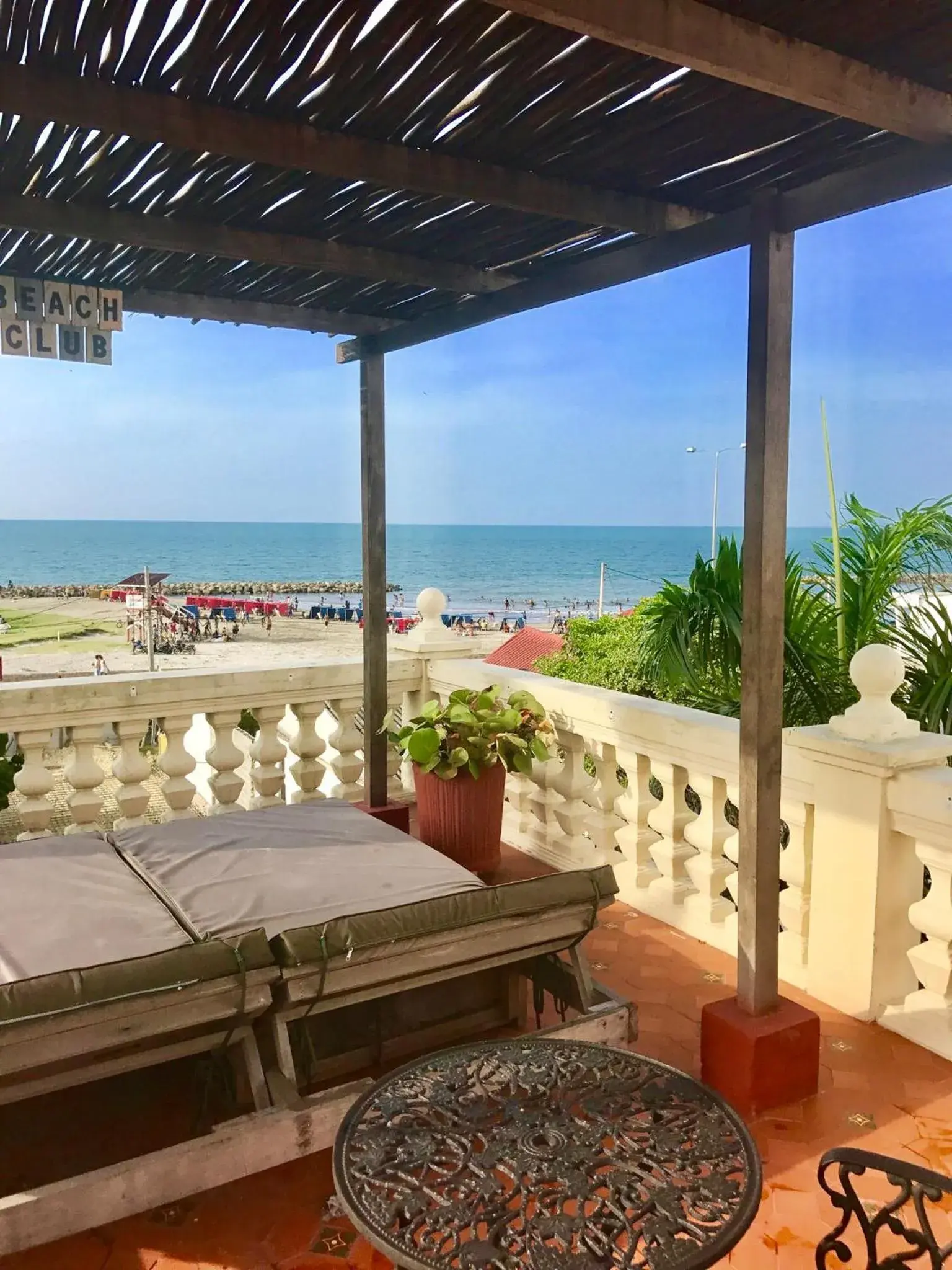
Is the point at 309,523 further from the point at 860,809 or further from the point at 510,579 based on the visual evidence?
the point at 860,809

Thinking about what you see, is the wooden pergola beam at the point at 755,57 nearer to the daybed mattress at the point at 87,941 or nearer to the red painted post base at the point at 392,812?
the daybed mattress at the point at 87,941

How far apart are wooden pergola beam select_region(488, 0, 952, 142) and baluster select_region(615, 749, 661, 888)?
7.45 feet

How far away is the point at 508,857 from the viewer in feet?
13.4

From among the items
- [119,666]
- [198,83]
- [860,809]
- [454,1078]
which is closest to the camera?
[454,1078]

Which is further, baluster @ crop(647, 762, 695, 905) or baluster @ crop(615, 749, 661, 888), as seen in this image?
baluster @ crop(615, 749, 661, 888)

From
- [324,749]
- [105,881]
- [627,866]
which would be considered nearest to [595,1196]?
[105,881]

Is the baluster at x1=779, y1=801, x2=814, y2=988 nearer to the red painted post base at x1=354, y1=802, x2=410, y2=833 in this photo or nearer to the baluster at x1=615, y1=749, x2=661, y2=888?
the baluster at x1=615, y1=749, x2=661, y2=888

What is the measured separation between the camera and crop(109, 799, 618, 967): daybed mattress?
6.91 feet

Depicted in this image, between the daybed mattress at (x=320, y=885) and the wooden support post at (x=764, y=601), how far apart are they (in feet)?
1.22

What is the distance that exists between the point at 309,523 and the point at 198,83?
104m

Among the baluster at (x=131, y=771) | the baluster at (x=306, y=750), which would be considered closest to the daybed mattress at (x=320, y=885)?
the baluster at (x=131, y=771)

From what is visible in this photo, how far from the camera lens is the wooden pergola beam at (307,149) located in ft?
5.76

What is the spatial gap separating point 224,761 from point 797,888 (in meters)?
2.37

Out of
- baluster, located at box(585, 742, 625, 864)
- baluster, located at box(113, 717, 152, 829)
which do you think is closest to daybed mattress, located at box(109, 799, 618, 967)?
baluster, located at box(113, 717, 152, 829)
